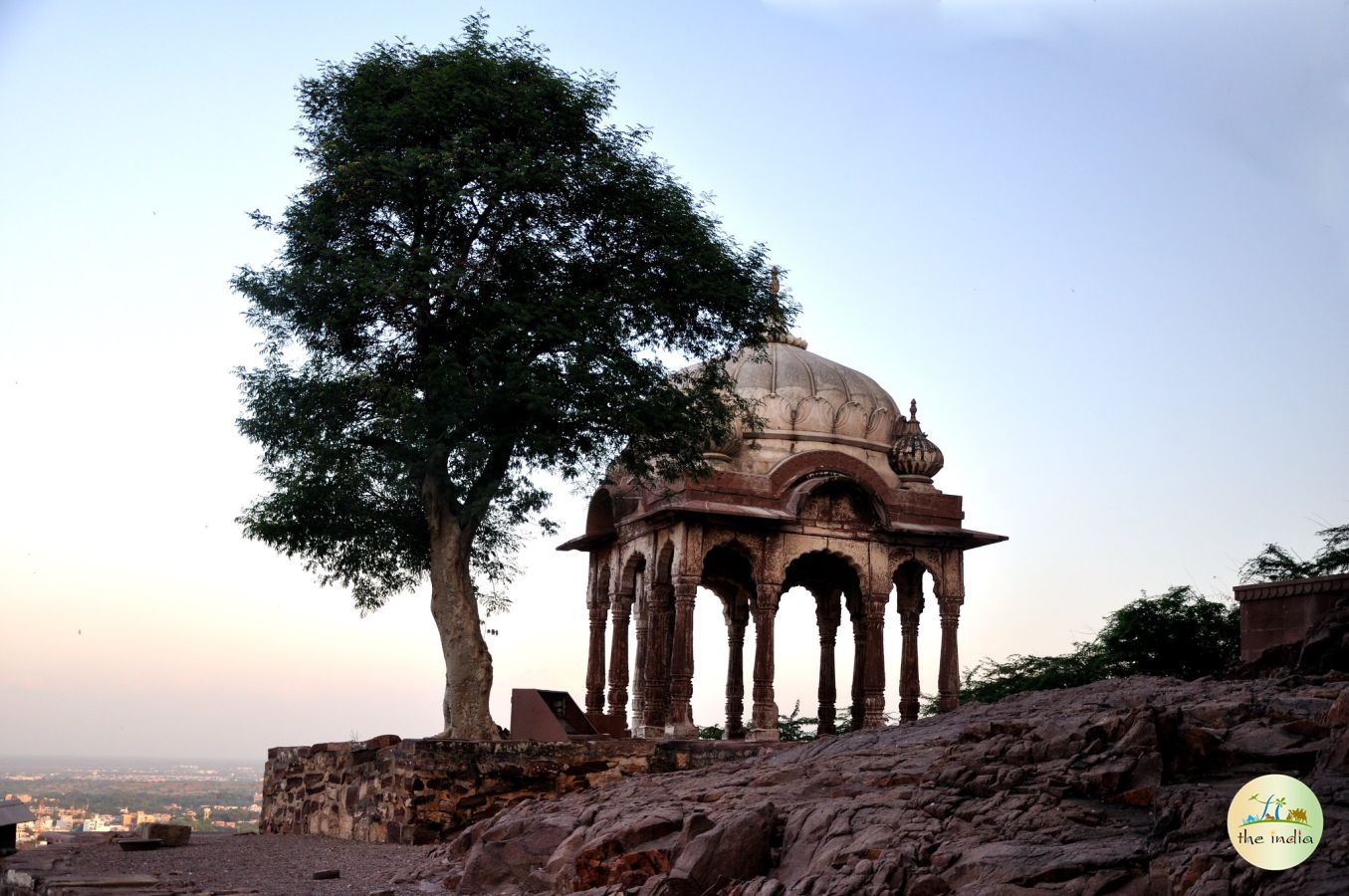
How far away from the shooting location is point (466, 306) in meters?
13.9

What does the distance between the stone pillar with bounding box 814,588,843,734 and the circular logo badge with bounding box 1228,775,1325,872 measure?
17110 mm

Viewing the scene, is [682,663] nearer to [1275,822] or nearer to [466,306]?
[466,306]

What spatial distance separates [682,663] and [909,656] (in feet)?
A: 13.9

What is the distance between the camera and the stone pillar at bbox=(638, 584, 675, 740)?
739 inches

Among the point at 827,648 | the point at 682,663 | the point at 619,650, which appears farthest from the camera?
the point at 827,648

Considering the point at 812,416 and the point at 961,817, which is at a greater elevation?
the point at 812,416

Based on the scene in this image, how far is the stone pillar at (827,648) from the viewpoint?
22453 millimetres

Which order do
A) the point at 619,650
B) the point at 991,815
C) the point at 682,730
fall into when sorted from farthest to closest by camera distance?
the point at 619,650, the point at 682,730, the point at 991,815

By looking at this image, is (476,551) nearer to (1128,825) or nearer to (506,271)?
(506,271)

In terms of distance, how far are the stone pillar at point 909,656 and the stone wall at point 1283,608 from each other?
8771mm

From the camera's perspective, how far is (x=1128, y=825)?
5.93 m

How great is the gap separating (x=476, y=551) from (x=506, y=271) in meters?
4.21

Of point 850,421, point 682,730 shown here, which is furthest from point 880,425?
point 682,730

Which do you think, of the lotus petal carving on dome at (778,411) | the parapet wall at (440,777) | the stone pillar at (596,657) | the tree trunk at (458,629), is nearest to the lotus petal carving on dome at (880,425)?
the lotus petal carving on dome at (778,411)
